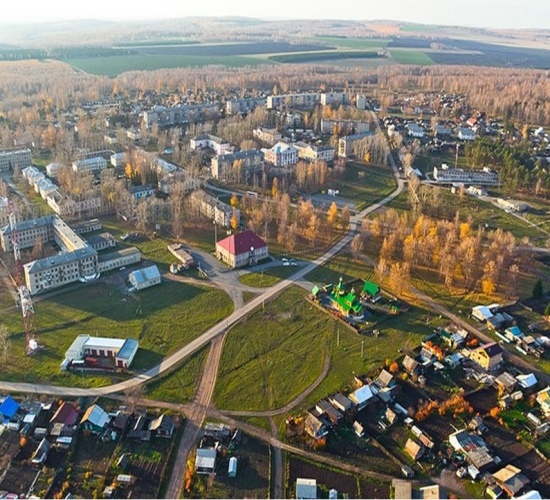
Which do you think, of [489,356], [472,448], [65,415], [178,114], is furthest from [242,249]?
[178,114]

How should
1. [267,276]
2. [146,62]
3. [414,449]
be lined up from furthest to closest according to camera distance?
[146,62]
[267,276]
[414,449]

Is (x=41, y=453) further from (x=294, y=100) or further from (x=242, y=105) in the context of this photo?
(x=294, y=100)

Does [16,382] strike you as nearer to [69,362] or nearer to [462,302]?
[69,362]

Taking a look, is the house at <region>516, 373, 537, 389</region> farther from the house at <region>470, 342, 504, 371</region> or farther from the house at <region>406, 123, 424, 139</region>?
the house at <region>406, 123, 424, 139</region>

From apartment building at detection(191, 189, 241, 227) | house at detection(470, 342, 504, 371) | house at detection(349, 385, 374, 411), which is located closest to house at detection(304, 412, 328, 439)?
house at detection(349, 385, 374, 411)

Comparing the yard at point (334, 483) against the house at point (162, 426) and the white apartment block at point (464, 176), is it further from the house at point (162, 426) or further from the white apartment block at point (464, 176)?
the white apartment block at point (464, 176)

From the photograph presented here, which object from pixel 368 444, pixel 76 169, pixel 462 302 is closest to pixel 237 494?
pixel 368 444
